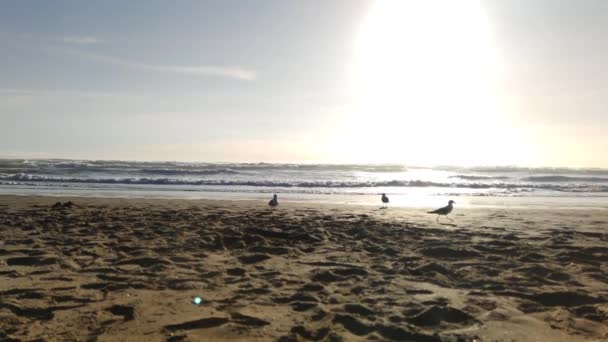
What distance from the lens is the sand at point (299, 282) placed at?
358 centimetres

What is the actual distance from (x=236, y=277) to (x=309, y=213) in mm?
6303

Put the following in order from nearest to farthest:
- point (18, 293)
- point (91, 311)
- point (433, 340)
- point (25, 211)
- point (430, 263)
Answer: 1. point (433, 340)
2. point (91, 311)
3. point (18, 293)
4. point (430, 263)
5. point (25, 211)

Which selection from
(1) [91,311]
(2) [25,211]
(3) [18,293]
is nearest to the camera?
(1) [91,311]

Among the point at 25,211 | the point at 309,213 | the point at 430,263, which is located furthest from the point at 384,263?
the point at 25,211

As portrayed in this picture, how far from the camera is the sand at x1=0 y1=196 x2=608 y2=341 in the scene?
3578 millimetres

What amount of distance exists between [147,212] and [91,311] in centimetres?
733

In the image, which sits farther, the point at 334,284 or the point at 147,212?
the point at 147,212

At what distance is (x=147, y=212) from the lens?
1096 cm

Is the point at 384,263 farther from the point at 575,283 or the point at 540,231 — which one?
the point at 540,231

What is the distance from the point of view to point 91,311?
12.7 ft

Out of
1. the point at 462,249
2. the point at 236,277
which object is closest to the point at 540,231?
the point at 462,249

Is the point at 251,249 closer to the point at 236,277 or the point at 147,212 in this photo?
the point at 236,277

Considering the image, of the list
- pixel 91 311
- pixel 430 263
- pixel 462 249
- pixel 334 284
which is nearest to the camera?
pixel 91 311

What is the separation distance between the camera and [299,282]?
4902mm
